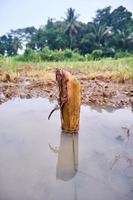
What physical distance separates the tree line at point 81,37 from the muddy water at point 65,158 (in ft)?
71.7

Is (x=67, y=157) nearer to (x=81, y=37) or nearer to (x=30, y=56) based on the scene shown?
(x=30, y=56)

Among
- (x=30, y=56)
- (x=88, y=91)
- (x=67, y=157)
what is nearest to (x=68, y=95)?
(x=67, y=157)

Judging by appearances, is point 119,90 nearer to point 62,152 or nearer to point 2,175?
point 62,152

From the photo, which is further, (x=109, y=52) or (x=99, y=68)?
(x=109, y=52)

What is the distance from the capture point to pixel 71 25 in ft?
101

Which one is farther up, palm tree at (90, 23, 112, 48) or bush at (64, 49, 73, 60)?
palm tree at (90, 23, 112, 48)

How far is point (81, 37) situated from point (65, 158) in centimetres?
2864

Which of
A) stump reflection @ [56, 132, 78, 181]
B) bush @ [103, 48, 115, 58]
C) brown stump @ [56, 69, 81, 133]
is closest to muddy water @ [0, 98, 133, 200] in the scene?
stump reflection @ [56, 132, 78, 181]

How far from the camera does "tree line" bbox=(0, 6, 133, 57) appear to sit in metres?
29.6

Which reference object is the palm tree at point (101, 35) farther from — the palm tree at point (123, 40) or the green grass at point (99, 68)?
the green grass at point (99, 68)

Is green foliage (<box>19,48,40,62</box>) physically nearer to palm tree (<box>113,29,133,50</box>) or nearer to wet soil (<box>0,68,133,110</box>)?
palm tree (<box>113,29,133,50</box>)

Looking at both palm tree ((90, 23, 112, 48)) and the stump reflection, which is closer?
the stump reflection

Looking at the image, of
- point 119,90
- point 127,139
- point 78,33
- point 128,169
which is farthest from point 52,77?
point 78,33

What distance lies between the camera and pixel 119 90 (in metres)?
8.98
